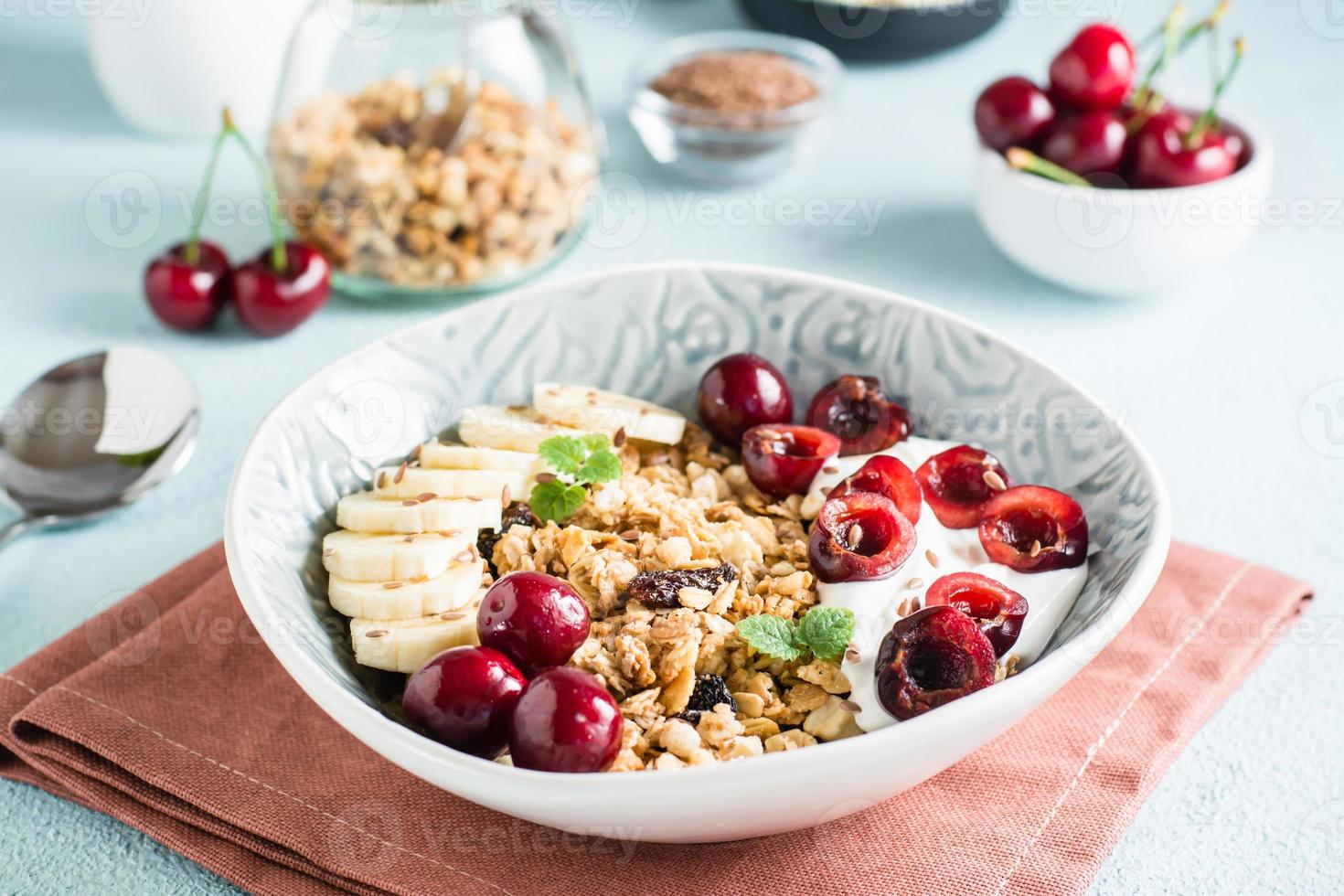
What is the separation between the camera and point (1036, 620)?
4.32 feet

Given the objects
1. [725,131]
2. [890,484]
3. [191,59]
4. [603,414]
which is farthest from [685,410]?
[191,59]

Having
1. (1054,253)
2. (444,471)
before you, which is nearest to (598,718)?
(444,471)

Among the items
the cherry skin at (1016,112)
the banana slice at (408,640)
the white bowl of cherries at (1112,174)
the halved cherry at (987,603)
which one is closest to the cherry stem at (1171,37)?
the white bowl of cherries at (1112,174)

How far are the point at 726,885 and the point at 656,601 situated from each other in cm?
29

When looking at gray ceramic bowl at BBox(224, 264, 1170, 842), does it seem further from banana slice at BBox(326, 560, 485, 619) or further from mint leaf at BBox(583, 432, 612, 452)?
mint leaf at BBox(583, 432, 612, 452)

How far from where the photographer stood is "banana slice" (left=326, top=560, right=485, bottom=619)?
1.30 metres

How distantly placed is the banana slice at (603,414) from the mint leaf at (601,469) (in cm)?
11

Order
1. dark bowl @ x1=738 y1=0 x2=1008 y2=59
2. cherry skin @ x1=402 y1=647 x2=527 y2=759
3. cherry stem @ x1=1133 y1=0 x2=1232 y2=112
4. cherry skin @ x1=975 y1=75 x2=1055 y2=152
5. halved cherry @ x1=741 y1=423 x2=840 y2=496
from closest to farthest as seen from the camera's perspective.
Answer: cherry skin @ x1=402 y1=647 x2=527 y2=759
halved cherry @ x1=741 y1=423 x2=840 y2=496
cherry stem @ x1=1133 y1=0 x2=1232 y2=112
cherry skin @ x1=975 y1=75 x2=1055 y2=152
dark bowl @ x1=738 y1=0 x2=1008 y2=59

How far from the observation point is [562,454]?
1461mm

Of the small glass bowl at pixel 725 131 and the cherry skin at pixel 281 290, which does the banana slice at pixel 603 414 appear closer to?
the cherry skin at pixel 281 290

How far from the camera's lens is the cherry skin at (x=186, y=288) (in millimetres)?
2129

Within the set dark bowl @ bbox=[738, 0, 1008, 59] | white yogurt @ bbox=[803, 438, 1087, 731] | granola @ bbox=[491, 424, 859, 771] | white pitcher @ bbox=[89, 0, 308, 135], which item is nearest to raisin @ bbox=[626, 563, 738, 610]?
granola @ bbox=[491, 424, 859, 771]

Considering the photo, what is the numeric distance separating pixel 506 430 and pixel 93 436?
661 mm

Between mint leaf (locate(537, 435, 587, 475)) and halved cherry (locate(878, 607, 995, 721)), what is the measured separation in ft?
1.45
